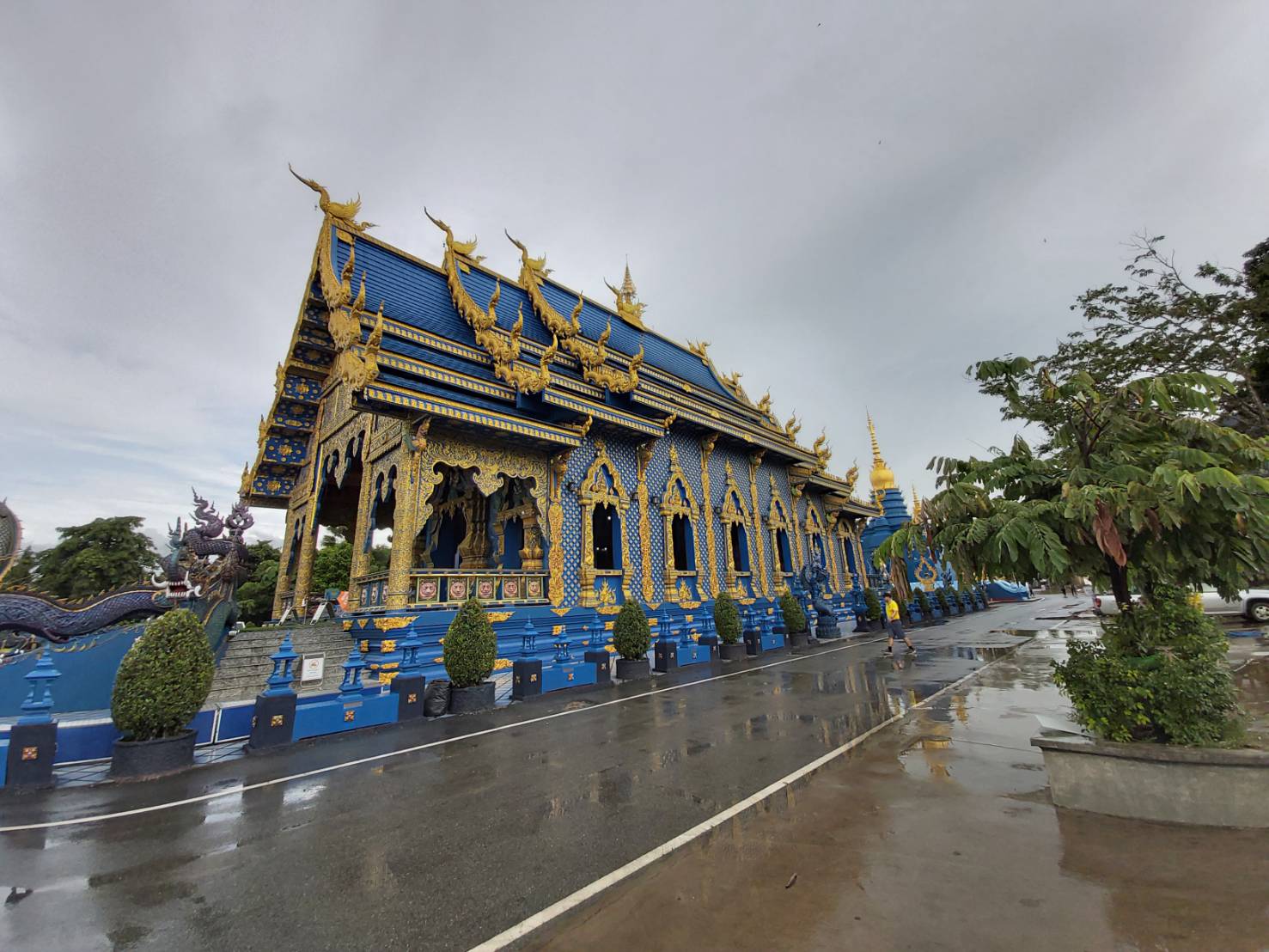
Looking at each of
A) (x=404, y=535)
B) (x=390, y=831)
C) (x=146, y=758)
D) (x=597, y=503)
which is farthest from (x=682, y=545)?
(x=390, y=831)

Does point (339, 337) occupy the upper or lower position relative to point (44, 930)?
upper

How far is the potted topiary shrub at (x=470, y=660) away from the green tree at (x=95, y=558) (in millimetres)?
29696

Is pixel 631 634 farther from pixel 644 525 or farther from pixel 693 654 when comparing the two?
pixel 644 525

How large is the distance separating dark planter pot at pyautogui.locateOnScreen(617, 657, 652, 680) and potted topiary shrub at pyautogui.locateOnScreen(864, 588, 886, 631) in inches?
479

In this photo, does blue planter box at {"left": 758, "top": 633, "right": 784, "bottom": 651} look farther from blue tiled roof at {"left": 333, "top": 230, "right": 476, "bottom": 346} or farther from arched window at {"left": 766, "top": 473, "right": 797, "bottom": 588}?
blue tiled roof at {"left": 333, "top": 230, "right": 476, "bottom": 346}

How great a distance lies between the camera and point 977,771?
4.50 m

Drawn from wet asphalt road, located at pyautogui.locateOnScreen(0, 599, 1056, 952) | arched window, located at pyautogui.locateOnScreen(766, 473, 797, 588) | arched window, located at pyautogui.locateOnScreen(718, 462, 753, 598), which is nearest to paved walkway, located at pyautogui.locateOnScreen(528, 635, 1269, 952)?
wet asphalt road, located at pyautogui.locateOnScreen(0, 599, 1056, 952)

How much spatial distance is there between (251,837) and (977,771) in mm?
5816

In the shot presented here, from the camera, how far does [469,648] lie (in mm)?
8047

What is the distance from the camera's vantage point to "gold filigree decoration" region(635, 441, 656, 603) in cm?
1480

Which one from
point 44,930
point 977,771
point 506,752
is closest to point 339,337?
point 506,752

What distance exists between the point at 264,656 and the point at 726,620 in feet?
32.8

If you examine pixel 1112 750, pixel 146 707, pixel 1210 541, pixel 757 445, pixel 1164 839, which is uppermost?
pixel 757 445

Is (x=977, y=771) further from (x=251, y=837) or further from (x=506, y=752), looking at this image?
(x=251, y=837)
